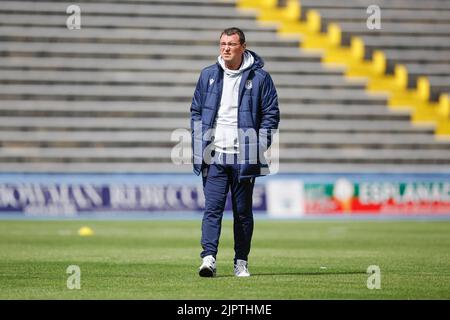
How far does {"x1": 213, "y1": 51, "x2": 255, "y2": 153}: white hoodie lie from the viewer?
379 inches

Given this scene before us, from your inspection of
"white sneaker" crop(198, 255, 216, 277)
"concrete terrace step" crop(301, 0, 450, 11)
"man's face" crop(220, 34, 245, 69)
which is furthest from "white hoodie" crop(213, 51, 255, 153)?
"concrete terrace step" crop(301, 0, 450, 11)

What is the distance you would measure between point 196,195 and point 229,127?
15.3m

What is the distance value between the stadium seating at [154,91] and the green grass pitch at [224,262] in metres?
7.70

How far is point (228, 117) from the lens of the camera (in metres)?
9.63

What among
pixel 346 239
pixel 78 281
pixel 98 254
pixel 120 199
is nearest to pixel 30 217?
pixel 120 199

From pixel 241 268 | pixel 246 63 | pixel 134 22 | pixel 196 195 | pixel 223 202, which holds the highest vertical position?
pixel 134 22

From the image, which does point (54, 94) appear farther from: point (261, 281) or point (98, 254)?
point (261, 281)

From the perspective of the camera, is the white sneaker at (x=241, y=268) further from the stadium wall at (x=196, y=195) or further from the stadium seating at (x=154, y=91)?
the stadium seating at (x=154, y=91)

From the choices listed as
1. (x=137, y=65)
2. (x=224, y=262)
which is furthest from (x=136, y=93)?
(x=224, y=262)

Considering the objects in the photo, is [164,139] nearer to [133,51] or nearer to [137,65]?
[137,65]

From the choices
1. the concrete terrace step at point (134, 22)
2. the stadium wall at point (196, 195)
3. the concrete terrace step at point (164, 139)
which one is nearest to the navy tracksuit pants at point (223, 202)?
the stadium wall at point (196, 195)

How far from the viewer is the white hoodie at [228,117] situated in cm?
962

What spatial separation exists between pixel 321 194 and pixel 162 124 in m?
6.48

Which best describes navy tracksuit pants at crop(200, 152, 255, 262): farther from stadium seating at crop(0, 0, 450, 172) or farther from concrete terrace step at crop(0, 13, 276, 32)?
concrete terrace step at crop(0, 13, 276, 32)
